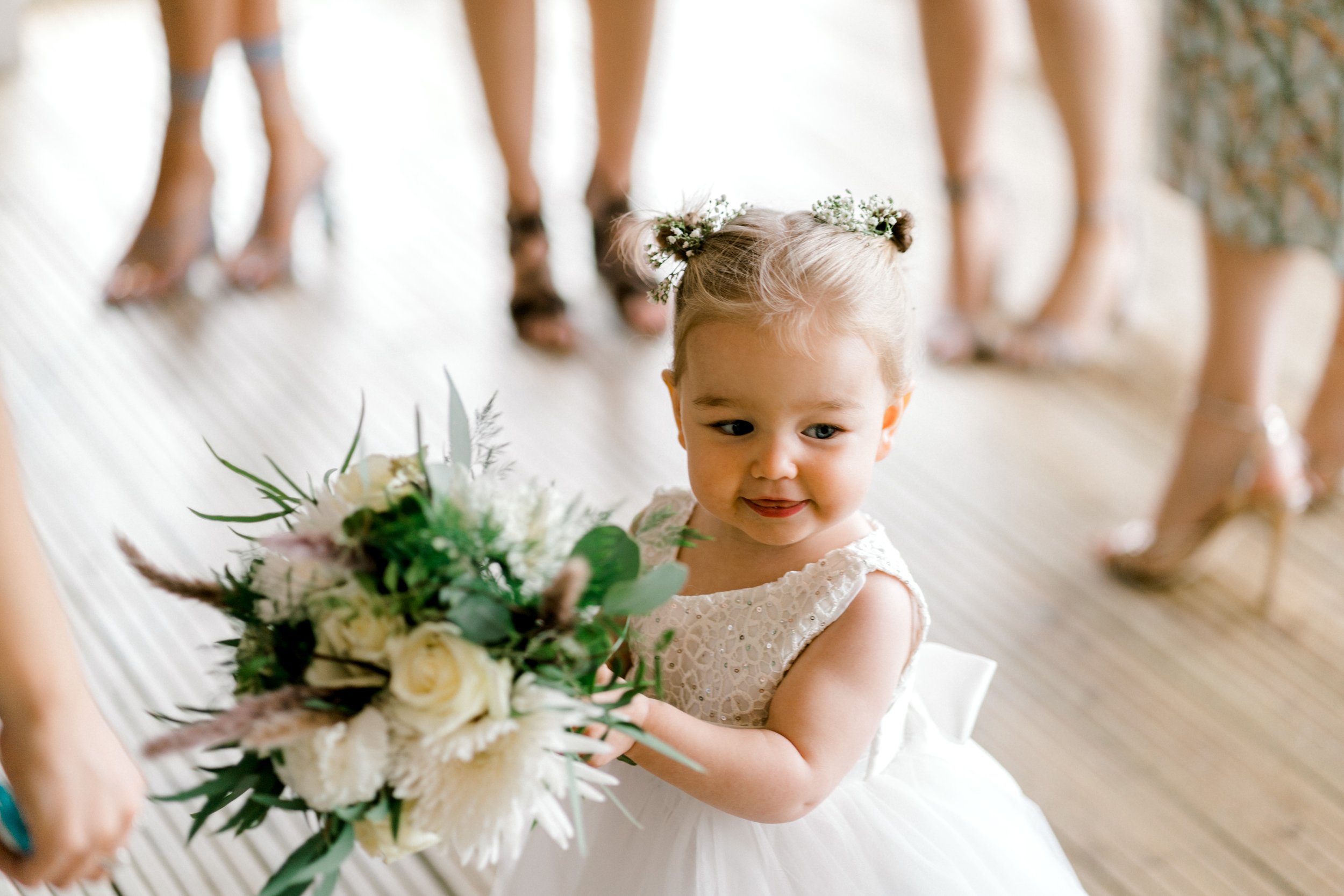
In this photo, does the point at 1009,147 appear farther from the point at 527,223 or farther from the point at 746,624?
the point at 746,624

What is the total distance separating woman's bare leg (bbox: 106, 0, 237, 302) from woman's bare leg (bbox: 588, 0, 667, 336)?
72cm

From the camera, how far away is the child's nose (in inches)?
41.9

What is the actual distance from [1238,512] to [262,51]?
1.97 meters

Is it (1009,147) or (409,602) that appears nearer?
(409,602)

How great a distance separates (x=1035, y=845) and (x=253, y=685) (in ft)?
2.53

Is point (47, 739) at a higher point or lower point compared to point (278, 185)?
lower

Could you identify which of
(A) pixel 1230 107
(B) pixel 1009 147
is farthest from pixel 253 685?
(B) pixel 1009 147

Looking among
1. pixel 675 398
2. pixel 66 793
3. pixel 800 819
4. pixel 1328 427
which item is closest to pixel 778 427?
pixel 675 398

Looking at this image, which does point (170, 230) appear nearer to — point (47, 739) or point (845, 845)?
point (47, 739)

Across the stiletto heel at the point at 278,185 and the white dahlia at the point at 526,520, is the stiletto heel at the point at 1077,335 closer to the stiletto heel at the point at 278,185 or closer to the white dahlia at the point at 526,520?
the stiletto heel at the point at 278,185

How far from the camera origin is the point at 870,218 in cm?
115

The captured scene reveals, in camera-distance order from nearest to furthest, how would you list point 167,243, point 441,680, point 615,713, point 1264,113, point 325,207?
point 441,680 < point 615,713 < point 1264,113 < point 167,243 < point 325,207

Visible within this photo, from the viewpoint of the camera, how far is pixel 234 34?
2.59m

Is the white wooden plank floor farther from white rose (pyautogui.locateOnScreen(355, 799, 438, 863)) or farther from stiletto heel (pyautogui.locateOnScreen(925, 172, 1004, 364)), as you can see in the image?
white rose (pyautogui.locateOnScreen(355, 799, 438, 863))
